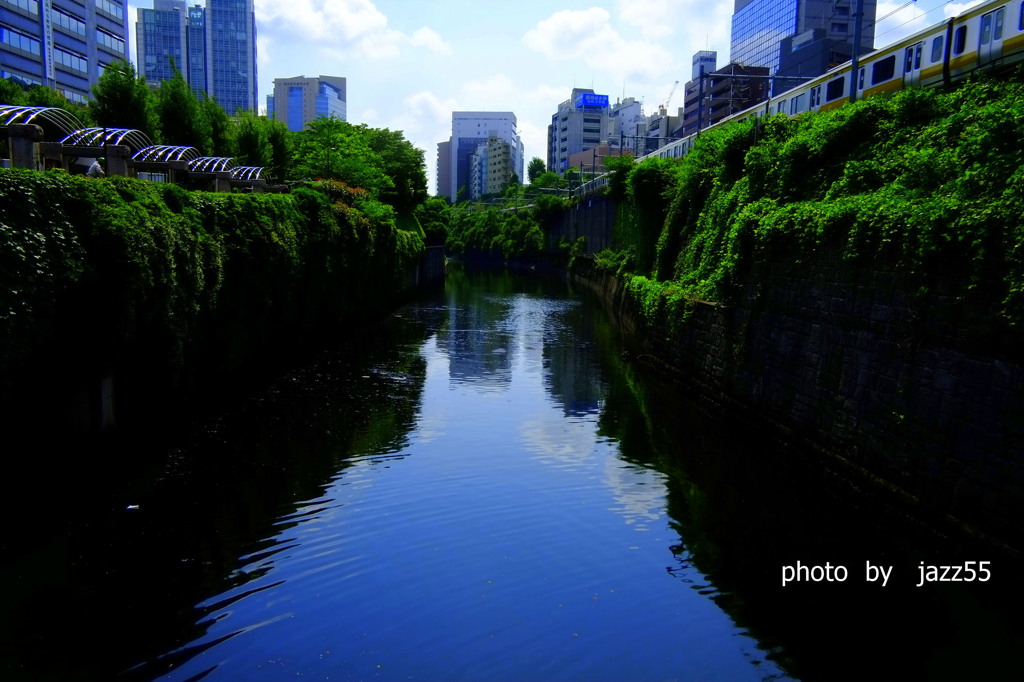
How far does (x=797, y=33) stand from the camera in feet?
390

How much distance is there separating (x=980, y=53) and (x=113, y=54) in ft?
334

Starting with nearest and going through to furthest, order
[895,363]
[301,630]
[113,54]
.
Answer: [301,630], [895,363], [113,54]

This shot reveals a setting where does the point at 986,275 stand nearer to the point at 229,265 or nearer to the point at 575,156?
the point at 229,265

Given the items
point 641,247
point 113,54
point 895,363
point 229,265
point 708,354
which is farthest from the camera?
point 113,54

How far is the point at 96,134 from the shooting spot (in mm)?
27438

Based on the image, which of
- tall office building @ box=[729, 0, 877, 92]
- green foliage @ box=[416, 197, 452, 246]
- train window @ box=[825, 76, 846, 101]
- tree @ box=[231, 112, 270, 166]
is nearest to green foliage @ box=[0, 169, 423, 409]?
train window @ box=[825, 76, 846, 101]

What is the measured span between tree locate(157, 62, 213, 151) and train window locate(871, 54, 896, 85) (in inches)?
1379

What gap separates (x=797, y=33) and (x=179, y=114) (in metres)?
104

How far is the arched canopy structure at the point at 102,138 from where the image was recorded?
26047 millimetres

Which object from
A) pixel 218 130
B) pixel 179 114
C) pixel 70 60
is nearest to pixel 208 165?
pixel 179 114

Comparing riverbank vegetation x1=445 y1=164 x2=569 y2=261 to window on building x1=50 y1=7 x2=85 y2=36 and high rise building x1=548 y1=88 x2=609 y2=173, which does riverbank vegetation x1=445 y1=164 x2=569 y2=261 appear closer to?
high rise building x1=548 y1=88 x2=609 y2=173

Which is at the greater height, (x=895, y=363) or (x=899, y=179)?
(x=899, y=179)

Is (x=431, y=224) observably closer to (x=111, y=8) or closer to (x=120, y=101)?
(x=120, y=101)

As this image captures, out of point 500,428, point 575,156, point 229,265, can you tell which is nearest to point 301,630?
point 500,428
